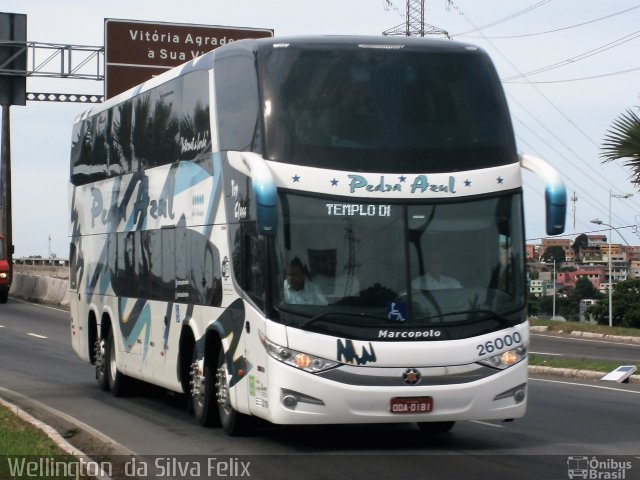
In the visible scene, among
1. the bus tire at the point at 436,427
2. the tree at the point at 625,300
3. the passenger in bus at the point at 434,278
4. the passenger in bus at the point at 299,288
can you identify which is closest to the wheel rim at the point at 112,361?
the bus tire at the point at 436,427

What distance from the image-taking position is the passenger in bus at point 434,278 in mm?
12523

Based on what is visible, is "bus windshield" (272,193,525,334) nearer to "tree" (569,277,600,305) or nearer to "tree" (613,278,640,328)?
"tree" (613,278,640,328)

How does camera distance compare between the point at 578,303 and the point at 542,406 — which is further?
the point at 578,303

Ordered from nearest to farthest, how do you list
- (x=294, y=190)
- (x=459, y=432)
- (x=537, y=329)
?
(x=294, y=190) → (x=459, y=432) → (x=537, y=329)

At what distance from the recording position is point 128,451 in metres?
12.5

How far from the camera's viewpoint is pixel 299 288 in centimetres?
1243

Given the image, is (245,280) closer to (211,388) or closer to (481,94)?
(211,388)

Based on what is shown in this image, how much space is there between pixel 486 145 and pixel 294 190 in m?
1.92

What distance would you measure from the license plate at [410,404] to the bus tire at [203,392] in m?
2.94

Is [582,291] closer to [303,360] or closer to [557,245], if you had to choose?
[557,245]

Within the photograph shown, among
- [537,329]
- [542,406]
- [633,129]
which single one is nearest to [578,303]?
[537,329]

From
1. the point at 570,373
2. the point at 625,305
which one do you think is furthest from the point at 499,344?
the point at 625,305

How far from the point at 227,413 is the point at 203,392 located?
799mm

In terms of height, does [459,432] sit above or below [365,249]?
below
